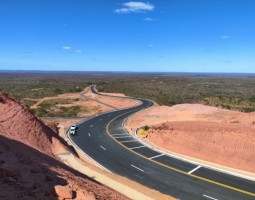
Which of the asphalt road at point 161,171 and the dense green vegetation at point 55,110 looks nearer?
the asphalt road at point 161,171

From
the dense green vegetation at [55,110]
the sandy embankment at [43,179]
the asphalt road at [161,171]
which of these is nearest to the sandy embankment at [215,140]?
the asphalt road at [161,171]

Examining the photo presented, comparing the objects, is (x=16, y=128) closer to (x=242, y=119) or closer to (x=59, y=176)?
(x=59, y=176)

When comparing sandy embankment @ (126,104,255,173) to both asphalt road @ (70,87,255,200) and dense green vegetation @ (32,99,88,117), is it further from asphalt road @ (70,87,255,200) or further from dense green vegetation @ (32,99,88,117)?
dense green vegetation @ (32,99,88,117)

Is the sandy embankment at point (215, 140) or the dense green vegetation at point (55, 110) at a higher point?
the sandy embankment at point (215, 140)

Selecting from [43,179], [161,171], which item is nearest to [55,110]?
[161,171]

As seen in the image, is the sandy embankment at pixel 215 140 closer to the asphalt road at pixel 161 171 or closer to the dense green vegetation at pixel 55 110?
the asphalt road at pixel 161 171

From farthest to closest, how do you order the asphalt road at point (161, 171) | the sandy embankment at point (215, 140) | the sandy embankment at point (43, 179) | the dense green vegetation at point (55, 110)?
the dense green vegetation at point (55, 110)
the sandy embankment at point (215, 140)
the asphalt road at point (161, 171)
the sandy embankment at point (43, 179)

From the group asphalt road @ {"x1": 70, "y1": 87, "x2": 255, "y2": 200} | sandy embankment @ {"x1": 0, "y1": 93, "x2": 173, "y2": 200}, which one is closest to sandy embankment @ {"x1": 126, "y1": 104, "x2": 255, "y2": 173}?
asphalt road @ {"x1": 70, "y1": 87, "x2": 255, "y2": 200}

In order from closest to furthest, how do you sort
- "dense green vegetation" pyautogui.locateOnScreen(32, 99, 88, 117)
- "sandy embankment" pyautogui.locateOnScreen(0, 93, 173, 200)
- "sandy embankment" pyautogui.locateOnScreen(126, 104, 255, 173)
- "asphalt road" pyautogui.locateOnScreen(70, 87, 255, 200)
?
1. "sandy embankment" pyautogui.locateOnScreen(0, 93, 173, 200)
2. "asphalt road" pyautogui.locateOnScreen(70, 87, 255, 200)
3. "sandy embankment" pyautogui.locateOnScreen(126, 104, 255, 173)
4. "dense green vegetation" pyautogui.locateOnScreen(32, 99, 88, 117)

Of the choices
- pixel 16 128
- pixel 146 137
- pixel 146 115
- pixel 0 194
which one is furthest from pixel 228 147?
pixel 146 115

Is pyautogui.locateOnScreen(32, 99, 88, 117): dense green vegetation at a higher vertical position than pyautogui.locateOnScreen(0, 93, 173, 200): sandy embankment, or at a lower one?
lower
